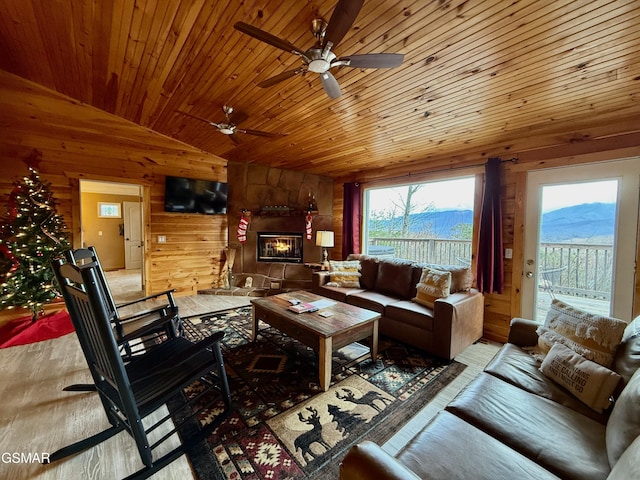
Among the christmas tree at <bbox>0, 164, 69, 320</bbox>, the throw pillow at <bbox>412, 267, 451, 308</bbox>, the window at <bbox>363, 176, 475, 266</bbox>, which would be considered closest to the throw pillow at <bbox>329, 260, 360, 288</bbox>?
the throw pillow at <bbox>412, 267, 451, 308</bbox>

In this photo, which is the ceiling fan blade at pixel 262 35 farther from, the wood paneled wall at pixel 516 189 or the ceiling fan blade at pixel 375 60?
the wood paneled wall at pixel 516 189

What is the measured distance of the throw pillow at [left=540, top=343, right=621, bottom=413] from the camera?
1327 millimetres

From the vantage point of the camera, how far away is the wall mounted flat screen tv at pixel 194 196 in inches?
178

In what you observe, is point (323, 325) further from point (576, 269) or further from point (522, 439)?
point (576, 269)

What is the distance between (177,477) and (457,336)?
252cm

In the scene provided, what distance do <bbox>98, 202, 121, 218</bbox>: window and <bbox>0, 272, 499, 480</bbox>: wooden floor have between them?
17.4 feet

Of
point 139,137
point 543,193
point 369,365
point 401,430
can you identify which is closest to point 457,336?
point 369,365

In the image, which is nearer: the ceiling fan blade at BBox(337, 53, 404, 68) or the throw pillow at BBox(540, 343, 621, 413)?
the throw pillow at BBox(540, 343, 621, 413)

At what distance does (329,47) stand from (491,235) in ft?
9.65

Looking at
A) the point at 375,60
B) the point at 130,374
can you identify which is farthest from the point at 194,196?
the point at 375,60

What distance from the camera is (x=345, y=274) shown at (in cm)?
393

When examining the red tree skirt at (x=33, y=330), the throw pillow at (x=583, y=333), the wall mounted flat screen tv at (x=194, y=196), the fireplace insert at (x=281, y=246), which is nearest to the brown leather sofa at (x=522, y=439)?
the throw pillow at (x=583, y=333)

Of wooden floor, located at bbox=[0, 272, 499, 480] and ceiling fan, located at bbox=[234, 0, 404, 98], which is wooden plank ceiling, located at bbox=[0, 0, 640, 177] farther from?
wooden floor, located at bbox=[0, 272, 499, 480]

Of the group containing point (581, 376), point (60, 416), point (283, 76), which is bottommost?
point (60, 416)
